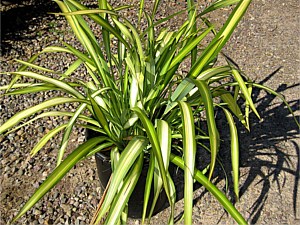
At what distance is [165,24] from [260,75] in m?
0.86

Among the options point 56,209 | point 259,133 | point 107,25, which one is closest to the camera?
point 107,25

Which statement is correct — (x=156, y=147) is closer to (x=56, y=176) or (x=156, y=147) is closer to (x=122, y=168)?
(x=122, y=168)

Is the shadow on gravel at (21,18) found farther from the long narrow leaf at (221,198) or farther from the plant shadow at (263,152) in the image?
the long narrow leaf at (221,198)

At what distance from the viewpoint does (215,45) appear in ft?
4.77

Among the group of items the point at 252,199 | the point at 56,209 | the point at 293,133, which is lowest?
the point at 56,209

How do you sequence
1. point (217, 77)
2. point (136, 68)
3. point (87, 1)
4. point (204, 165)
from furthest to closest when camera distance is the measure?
point (87, 1), point (204, 165), point (217, 77), point (136, 68)

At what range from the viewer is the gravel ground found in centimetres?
198

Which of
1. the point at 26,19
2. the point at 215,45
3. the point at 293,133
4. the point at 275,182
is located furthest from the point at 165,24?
the point at 215,45

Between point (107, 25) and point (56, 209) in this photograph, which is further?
point (56, 209)

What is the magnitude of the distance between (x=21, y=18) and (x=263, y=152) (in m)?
2.14

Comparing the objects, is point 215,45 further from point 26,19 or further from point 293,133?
point 26,19

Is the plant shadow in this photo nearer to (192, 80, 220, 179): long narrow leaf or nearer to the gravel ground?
the gravel ground

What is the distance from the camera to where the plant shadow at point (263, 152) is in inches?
81.4

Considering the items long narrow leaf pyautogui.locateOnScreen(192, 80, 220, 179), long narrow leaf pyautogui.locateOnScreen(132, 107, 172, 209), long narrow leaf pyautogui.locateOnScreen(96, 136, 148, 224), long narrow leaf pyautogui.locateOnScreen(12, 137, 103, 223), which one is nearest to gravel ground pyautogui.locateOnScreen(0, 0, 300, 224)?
long narrow leaf pyautogui.locateOnScreen(12, 137, 103, 223)
